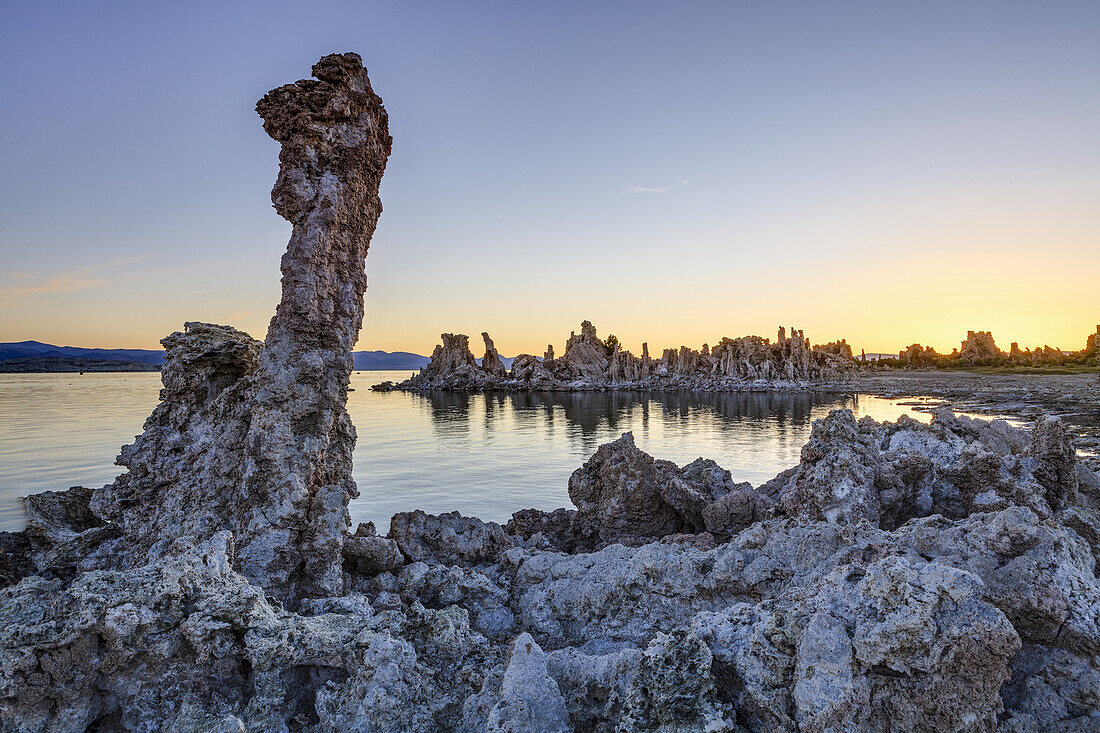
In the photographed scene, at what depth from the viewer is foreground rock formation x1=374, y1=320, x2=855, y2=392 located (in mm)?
90562

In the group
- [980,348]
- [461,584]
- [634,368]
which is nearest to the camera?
[461,584]

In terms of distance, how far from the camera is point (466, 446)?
2969 centimetres

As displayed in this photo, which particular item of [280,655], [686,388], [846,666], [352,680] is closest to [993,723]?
[846,666]

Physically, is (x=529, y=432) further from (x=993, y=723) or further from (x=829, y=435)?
(x=993, y=723)

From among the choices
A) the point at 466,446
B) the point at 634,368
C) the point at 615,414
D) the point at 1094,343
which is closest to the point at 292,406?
the point at 466,446

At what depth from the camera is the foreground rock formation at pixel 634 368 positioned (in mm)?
90562

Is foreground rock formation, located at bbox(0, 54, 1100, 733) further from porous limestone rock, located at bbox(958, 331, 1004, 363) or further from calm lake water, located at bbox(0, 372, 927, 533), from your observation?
porous limestone rock, located at bbox(958, 331, 1004, 363)

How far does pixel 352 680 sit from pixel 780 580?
3.78 m

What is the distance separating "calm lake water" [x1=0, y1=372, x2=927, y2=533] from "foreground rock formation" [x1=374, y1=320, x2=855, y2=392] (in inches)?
1391

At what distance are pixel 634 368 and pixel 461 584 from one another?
314ft

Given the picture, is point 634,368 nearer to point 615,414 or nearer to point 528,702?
point 615,414

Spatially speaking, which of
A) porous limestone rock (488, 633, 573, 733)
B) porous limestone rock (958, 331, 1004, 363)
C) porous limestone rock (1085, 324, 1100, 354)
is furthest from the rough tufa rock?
porous limestone rock (958, 331, 1004, 363)

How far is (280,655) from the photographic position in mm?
3760

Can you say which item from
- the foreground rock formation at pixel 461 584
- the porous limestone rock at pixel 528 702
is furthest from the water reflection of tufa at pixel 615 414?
the porous limestone rock at pixel 528 702
